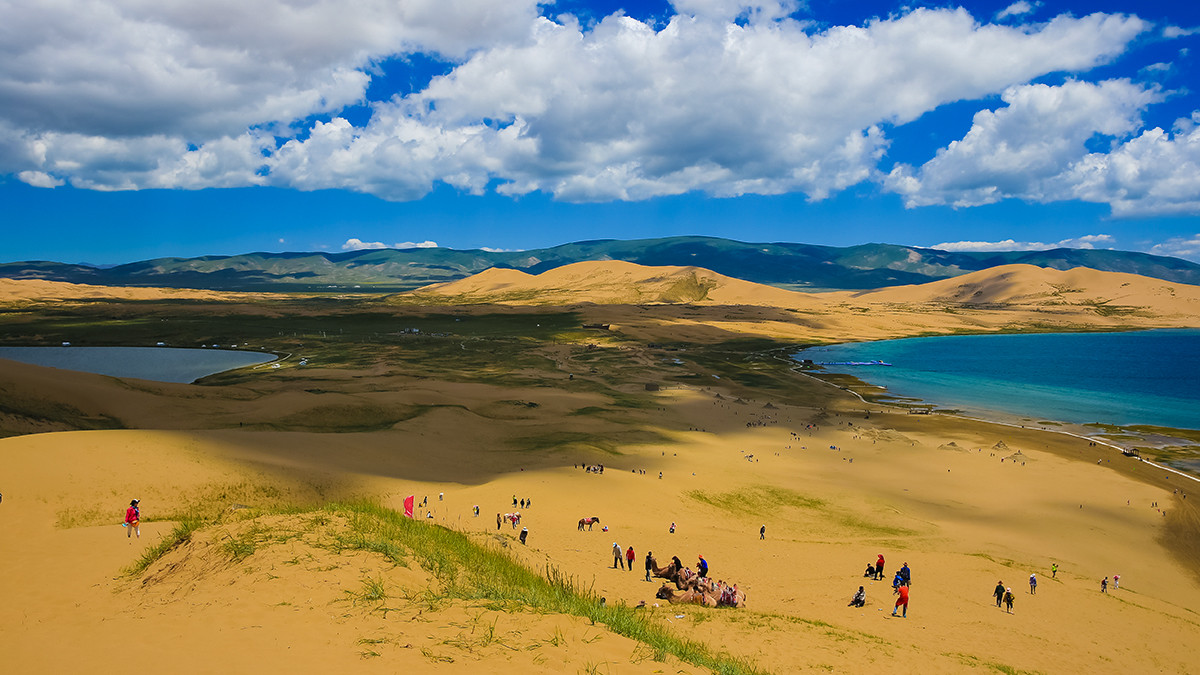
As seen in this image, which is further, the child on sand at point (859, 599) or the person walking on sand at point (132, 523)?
the child on sand at point (859, 599)

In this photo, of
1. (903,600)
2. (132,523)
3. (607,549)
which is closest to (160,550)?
(132,523)

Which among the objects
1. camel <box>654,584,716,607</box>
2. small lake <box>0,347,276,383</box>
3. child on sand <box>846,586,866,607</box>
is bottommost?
child on sand <box>846,586,866,607</box>

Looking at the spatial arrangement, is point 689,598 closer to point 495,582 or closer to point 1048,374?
point 495,582

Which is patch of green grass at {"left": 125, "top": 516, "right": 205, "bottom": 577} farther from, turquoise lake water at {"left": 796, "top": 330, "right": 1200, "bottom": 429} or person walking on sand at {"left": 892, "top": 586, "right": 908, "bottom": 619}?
turquoise lake water at {"left": 796, "top": 330, "right": 1200, "bottom": 429}

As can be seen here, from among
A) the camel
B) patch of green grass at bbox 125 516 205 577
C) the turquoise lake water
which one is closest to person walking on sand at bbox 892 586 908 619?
the camel

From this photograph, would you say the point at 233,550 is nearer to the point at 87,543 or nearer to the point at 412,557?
the point at 412,557

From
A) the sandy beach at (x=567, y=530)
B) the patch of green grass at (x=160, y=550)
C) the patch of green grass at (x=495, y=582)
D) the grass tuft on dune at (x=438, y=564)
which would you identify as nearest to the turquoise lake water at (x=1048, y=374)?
the sandy beach at (x=567, y=530)

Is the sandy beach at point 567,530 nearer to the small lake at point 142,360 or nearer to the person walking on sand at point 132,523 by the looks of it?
the person walking on sand at point 132,523
